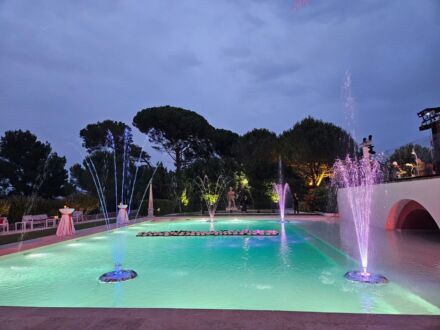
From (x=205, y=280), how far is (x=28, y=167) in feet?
81.4

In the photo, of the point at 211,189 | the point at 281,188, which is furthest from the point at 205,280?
the point at 281,188

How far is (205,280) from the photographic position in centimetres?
575

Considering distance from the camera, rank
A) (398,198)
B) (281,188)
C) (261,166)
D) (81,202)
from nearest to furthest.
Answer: (398,198) → (81,202) → (281,188) → (261,166)

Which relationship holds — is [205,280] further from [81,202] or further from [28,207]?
[81,202]

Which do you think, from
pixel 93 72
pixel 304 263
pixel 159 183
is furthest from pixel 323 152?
pixel 93 72

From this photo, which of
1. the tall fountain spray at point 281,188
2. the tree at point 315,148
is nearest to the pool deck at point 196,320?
the tall fountain spray at point 281,188

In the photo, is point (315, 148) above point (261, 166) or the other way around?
above

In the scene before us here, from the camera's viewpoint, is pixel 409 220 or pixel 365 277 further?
pixel 409 220

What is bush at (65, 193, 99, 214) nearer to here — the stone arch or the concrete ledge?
the stone arch

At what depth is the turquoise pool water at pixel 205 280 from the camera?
174 inches

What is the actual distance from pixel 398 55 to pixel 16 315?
23428 millimetres

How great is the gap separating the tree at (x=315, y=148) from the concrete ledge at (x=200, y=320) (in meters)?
23.1

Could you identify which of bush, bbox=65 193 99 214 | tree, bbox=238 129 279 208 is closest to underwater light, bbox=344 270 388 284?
bush, bbox=65 193 99 214

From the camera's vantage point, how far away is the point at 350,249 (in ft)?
24.8
